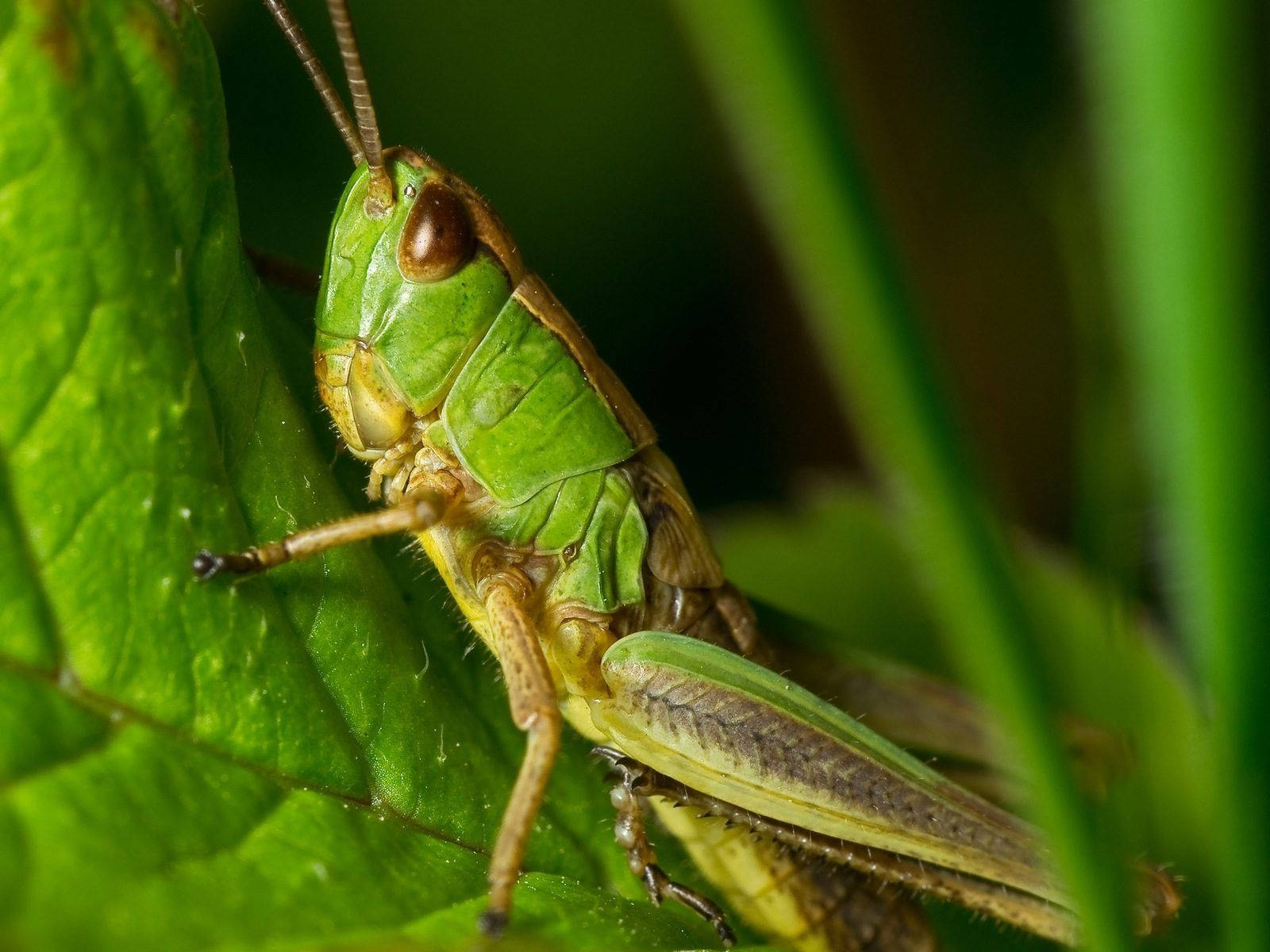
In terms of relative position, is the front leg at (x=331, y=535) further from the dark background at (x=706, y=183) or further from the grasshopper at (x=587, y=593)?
the dark background at (x=706, y=183)

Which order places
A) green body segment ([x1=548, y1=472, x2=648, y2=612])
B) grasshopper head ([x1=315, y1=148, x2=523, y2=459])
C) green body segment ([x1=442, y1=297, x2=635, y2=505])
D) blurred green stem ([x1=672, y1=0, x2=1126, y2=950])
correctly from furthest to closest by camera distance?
1. green body segment ([x1=548, y1=472, x2=648, y2=612])
2. green body segment ([x1=442, y1=297, x2=635, y2=505])
3. grasshopper head ([x1=315, y1=148, x2=523, y2=459])
4. blurred green stem ([x1=672, y1=0, x2=1126, y2=950])

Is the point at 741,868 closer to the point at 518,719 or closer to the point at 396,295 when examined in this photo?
the point at 518,719

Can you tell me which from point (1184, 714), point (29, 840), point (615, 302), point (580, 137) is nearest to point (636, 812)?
point (29, 840)

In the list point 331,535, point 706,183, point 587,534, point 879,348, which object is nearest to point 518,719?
point 331,535

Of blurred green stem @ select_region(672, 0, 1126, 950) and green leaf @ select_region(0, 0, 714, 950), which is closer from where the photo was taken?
blurred green stem @ select_region(672, 0, 1126, 950)

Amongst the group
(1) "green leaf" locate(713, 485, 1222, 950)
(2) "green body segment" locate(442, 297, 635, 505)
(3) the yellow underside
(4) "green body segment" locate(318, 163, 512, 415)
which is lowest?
(1) "green leaf" locate(713, 485, 1222, 950)

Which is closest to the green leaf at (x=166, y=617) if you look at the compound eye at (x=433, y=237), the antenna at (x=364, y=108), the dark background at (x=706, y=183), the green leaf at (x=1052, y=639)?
the antenna at (x=364, y=108)

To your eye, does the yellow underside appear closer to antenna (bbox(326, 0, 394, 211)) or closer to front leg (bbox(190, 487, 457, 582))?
front leg (bbox(190, 487, 457, 582))

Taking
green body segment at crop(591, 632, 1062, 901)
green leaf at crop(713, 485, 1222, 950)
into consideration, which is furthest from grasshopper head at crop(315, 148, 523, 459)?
green leaf at crop(713, 485, 1222, 950)
